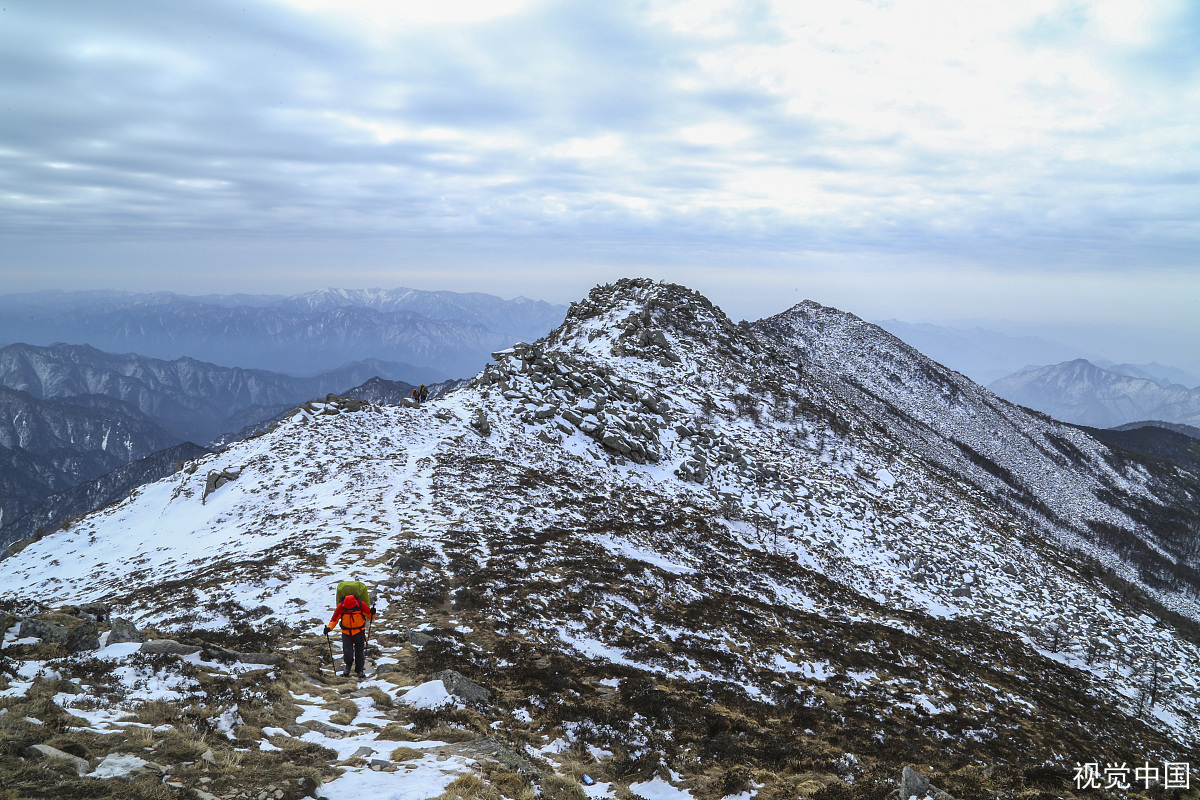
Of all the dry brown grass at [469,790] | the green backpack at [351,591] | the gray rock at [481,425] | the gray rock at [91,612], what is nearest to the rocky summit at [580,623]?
the dry brown grass at [469,790]

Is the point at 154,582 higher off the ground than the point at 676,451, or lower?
lower

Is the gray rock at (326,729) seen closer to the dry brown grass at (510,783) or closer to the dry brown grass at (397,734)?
the dry brown grass at (397,734)

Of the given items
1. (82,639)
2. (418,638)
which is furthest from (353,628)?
(82,639)

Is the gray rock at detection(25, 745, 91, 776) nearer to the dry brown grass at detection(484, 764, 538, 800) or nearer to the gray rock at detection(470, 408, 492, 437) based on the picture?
the dry brown grass at detection(484, 764, 538, 800)

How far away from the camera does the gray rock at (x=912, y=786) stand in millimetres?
10359

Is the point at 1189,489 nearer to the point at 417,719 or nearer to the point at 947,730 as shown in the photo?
the point at 947,730

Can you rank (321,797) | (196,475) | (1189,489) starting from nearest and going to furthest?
(321,797)
(196,475)
(1189,489)

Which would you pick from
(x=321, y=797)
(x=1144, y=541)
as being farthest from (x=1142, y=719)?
(x=1144, y=541)

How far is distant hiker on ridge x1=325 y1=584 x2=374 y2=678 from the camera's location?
12.6 m

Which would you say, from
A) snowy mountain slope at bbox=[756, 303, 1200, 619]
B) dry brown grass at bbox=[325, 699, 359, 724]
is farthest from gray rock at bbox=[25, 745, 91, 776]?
snowy mountain slope at bbox=[756, 303, 1200, 619]

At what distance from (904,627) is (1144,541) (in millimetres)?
105261

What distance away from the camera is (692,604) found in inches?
862

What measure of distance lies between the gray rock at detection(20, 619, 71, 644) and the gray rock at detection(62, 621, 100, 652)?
113 millimetres
